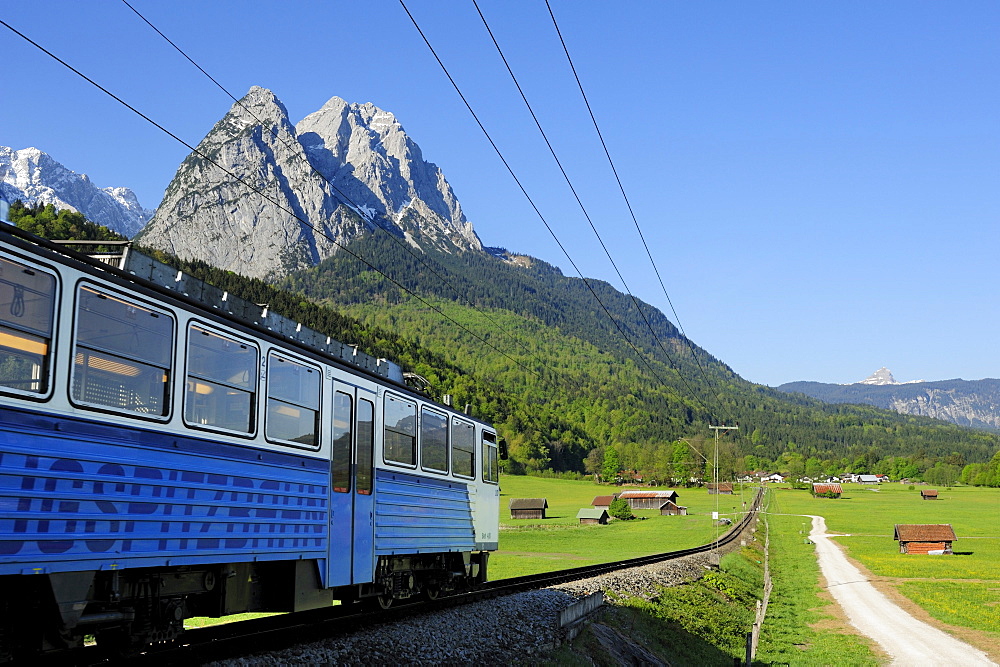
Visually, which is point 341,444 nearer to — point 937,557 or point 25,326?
point 25,326

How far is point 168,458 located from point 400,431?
7.17m

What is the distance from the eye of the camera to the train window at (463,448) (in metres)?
19.8

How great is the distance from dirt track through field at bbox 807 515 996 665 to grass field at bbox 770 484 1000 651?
5.78 ft

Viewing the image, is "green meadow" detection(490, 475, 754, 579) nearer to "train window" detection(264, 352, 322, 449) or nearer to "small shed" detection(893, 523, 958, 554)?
"small shed" detection(893, 523, 958, 554)

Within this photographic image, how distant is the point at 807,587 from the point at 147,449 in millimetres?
58340

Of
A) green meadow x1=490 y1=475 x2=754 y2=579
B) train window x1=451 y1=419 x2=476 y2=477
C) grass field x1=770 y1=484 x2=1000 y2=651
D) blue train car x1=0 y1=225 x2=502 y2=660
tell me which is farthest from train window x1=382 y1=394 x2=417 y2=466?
grass field x1=770 y1=484 x2=1000 y2=651

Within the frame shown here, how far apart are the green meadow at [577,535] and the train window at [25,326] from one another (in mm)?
32885

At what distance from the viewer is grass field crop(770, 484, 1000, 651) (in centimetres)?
5206

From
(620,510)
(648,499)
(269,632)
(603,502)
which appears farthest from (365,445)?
(648,499)

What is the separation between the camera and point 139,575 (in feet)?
33.4

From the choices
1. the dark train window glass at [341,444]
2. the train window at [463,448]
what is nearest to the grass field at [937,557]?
the train window at [463,448]

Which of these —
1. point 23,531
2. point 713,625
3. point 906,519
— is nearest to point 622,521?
point 906,519

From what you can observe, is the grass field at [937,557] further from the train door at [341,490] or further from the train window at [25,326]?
the train window at [25,326]

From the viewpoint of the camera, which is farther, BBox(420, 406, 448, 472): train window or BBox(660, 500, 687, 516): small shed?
BBox(660, 500, 687, 516): small shed
